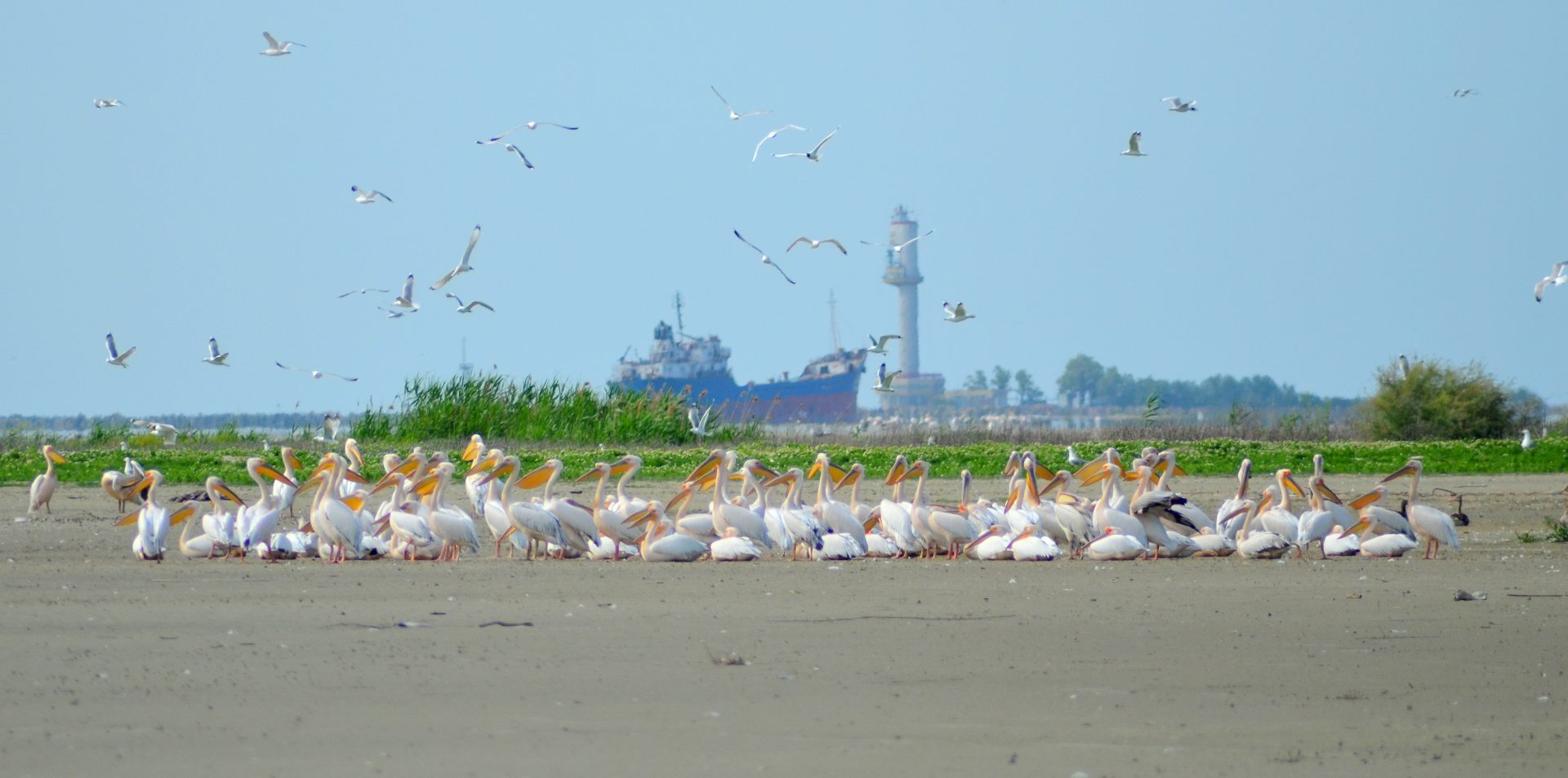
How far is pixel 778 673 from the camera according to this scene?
23.9ft

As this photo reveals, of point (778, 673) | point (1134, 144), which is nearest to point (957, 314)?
point (1134, 144)

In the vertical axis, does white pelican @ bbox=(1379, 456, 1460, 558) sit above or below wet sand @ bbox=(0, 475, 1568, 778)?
above

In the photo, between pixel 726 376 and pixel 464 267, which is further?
pixel 726 376

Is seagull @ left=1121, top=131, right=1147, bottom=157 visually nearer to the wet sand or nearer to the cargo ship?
the wet sand

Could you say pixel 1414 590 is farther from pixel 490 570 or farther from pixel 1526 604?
pixel 490 570

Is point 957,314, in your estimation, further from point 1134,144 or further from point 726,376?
point 726,376

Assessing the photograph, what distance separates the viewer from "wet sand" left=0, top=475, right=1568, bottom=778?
18.9ft

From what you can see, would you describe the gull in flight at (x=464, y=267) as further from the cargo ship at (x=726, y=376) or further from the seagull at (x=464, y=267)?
the cargo ship at (x=726, y=376)

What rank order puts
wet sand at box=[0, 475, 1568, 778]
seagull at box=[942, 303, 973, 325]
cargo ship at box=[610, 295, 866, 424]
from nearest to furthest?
1. wet sand at box=[0, 475, 1568, 778]
2. seagull at box=[942, 303, 973, 325]
3. cargo ship at box=[610, 295, 866, 424]

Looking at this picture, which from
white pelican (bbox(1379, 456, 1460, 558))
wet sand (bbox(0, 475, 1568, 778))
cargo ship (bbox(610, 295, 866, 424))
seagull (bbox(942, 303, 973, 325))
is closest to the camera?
wet sand (bbox(0, 475, 1568, 778))

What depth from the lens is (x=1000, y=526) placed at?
43.4 ft

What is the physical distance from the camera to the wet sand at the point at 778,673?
18.9ft

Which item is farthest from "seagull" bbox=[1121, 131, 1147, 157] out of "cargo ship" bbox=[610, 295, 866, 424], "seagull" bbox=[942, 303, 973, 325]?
"cargo ship" bbox=[610, 295, 866, 424]

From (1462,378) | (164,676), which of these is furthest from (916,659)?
(1462,378)
